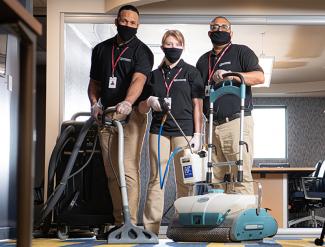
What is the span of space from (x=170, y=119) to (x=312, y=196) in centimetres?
457

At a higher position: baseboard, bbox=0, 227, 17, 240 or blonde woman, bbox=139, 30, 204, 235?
blonde woman, bbox=139, 30, 204, 235

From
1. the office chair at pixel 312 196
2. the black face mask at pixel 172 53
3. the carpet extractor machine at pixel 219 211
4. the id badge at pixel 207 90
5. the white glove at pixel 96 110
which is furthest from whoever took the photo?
the office chair at pixel 312 196

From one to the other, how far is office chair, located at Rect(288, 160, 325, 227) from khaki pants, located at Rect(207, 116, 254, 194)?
4.27 meters

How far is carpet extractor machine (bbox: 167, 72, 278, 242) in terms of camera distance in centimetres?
384

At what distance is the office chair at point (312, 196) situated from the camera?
27.6 feet

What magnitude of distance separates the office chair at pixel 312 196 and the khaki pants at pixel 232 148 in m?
4.27

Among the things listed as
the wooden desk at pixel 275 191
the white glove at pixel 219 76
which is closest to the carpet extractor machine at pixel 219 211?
the white glove at pixel 219 76

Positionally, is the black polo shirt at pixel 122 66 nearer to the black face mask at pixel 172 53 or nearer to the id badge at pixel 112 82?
the id badge at pixel 112 82

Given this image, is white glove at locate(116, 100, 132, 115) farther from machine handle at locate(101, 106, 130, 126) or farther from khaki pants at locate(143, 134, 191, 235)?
khaki pants at locate(143, 134, 191, 235)

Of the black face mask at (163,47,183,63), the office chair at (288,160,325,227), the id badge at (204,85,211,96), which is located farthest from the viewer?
the office chair at (288,160,325,227)

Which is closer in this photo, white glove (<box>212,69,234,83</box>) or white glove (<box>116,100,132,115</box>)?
white glove (<box>116,100,132,115</box>)

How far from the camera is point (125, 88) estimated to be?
430 centimetres

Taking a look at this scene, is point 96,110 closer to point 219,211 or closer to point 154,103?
point 154,103

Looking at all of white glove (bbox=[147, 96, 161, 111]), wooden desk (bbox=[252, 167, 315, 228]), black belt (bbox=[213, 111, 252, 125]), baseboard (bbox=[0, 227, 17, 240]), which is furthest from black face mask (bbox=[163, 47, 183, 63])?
wooden desk (bbox=[252, 167, 315, 228])
